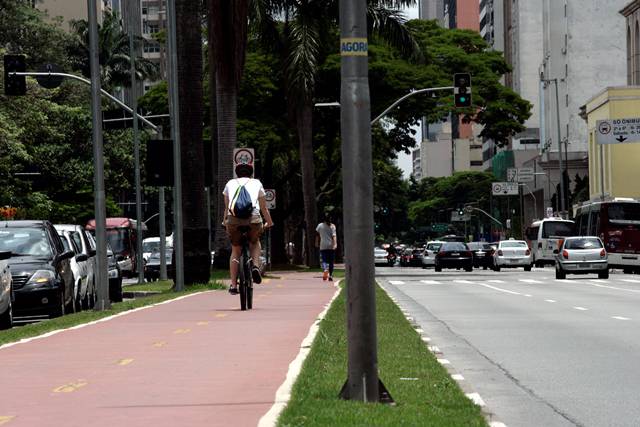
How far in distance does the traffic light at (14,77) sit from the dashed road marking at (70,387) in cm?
2491

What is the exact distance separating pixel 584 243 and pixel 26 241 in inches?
1025

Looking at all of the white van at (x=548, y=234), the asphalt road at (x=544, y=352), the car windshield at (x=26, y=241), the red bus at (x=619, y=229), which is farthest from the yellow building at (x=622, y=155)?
the car windshield at (x=26, y=241)

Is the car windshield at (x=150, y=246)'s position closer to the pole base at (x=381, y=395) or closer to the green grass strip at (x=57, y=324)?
the green grass strip at (x=57, y=324)

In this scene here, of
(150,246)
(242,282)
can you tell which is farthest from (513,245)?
(242,282)

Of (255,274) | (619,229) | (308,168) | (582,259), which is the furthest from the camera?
(619,229)

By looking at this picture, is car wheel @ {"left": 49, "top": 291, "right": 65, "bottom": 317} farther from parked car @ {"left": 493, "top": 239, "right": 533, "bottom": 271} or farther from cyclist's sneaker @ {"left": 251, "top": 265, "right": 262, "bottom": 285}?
parked car @ {"left": 493, "top": 239, "right": 533, "bottom": 271}

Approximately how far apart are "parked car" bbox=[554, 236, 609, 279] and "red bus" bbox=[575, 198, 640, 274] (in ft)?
33.0

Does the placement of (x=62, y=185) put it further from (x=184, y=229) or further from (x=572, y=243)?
(x=184, y=229)

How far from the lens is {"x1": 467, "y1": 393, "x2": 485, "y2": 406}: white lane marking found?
1048cm

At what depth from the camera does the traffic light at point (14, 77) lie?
35.0 m

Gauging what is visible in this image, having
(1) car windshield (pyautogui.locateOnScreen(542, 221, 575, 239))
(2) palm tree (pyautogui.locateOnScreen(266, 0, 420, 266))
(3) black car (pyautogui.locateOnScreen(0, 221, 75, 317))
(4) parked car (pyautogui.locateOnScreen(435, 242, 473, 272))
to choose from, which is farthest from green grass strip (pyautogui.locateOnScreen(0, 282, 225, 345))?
(1) car windshield (pyautogui.locateOnScreen(542, 221, 575, 239))

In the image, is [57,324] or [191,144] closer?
[57,324]

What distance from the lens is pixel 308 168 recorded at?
52844mm

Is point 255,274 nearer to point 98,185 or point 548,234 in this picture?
point 98,185
